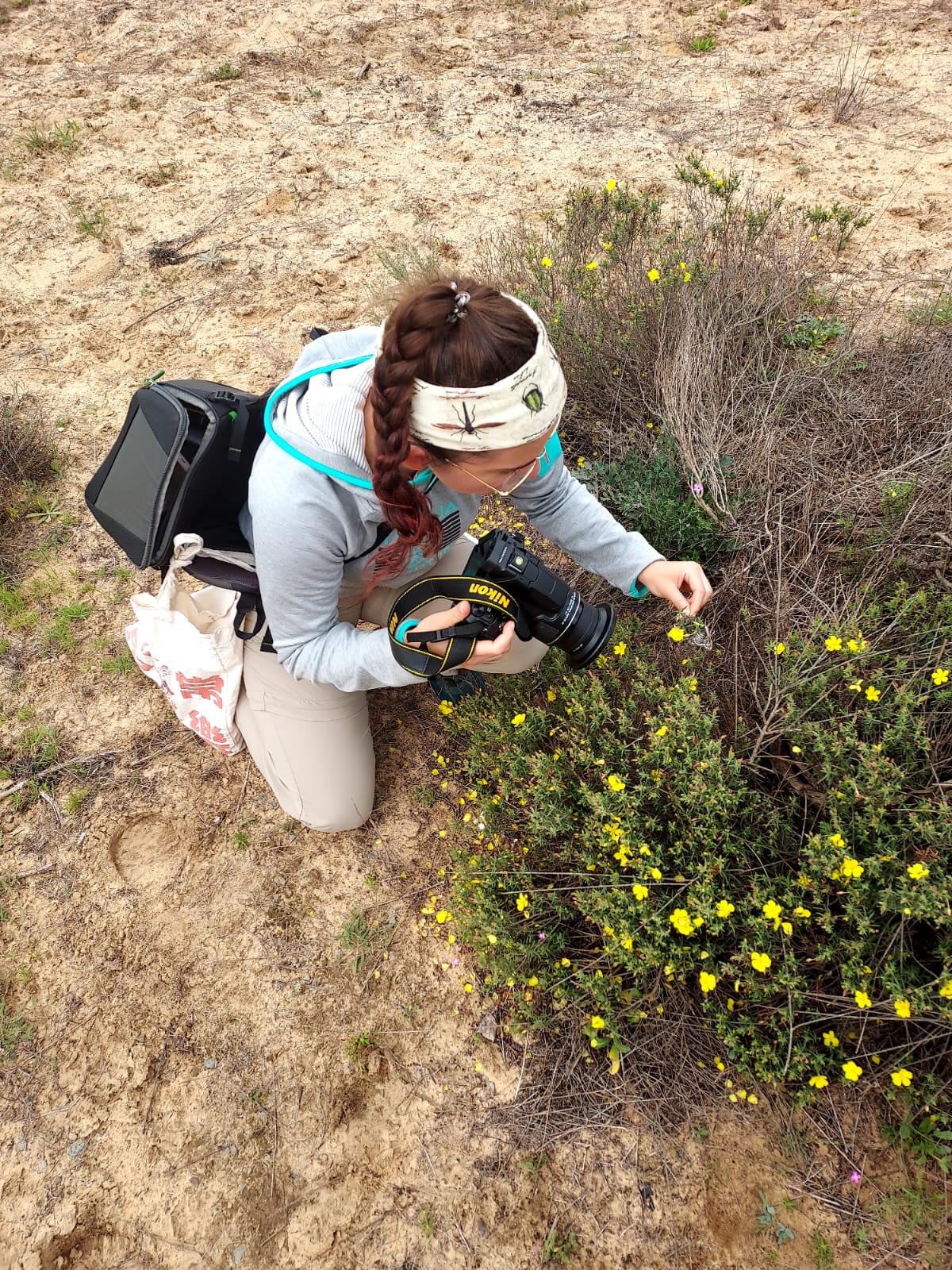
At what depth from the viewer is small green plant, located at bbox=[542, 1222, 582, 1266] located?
1.68 metres

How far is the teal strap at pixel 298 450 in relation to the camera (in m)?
1.61

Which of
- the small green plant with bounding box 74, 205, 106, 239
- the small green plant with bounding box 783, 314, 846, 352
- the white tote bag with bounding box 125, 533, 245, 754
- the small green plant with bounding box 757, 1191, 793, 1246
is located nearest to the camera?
the small green plant with bounding box 757, 1191, 793, 1246

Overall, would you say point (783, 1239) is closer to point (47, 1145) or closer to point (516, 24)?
point (47, 1145)

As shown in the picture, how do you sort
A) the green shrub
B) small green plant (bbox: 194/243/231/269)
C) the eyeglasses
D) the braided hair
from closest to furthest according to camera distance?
the braided hair → the eyeglasses → the green shrub → small green plant (bbox: 194/243/231/269)

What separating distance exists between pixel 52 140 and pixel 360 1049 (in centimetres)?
615

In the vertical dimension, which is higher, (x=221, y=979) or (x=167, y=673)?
(x=167, y=673)

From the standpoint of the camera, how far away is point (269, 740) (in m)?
2.35

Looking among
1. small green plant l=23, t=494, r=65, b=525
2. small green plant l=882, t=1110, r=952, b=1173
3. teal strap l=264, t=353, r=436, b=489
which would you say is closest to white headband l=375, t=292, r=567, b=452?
teal strap l=264, t=353, r=436, b=489

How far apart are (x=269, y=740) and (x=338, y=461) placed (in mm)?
1092

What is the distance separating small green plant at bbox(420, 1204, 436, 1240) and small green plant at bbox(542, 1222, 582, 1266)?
0.26 meters

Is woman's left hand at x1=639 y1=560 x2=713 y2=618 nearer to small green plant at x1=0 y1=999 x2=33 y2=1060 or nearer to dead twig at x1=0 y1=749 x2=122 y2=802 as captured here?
dead twig at x1=0 y1=749 x2=122 y2=802

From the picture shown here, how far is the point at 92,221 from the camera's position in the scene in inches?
181

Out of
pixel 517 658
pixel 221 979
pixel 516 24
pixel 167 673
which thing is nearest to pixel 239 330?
pixel 167 673

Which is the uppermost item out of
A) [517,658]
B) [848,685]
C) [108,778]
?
[848,685]
